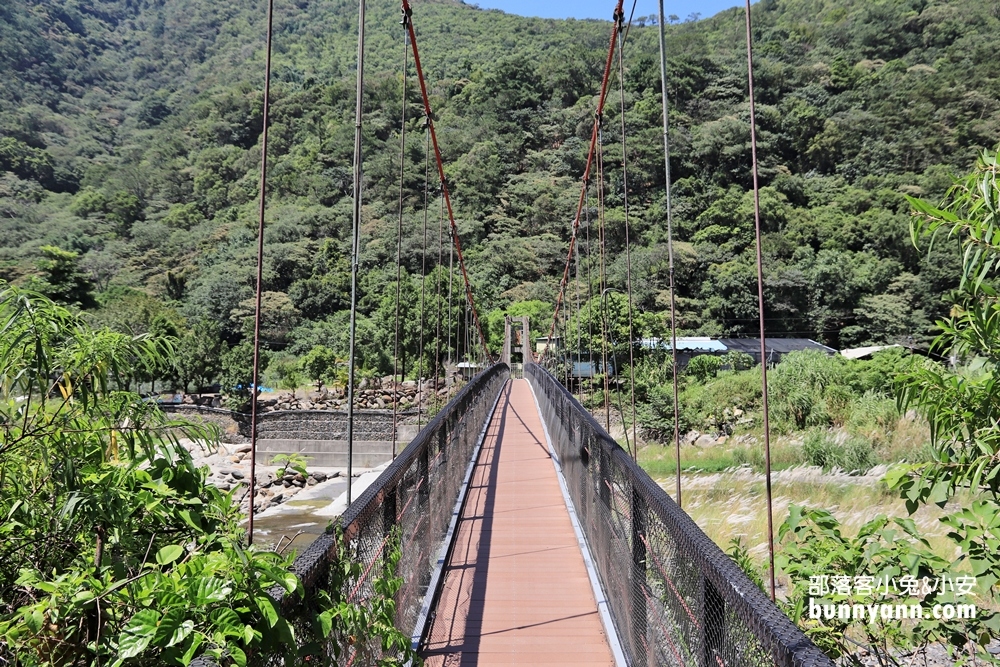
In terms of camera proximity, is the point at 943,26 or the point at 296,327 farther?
the point at 943,26

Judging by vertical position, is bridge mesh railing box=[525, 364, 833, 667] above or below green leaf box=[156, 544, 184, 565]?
below

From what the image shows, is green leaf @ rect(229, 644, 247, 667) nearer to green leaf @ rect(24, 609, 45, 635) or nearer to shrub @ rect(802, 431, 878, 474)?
green leaf @ rect(24, 609, 45, 635)

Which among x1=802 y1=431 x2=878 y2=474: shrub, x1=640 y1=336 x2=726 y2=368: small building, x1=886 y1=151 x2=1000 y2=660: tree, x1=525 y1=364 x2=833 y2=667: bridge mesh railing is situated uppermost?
x1=640 y1=336 x2=726 y2=368: small building

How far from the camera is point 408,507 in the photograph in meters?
2.96

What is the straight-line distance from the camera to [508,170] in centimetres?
6172

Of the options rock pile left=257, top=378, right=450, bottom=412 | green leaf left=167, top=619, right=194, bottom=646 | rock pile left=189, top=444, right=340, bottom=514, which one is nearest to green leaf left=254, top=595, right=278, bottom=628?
green leaf left=167, top=619, right=194, bottom=646

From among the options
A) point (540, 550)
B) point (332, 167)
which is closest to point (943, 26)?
point (332, 167)

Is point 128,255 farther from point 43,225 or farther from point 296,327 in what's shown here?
point 296,327

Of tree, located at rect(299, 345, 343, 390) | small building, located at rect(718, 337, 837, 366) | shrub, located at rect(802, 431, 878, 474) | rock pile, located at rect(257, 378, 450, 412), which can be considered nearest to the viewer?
shrub, located at rect(802, 431, 878, 474)

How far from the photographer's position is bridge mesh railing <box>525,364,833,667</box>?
1249mm

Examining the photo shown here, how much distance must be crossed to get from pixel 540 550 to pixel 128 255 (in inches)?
2310

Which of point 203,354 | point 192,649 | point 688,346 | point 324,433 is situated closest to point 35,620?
point 192,649

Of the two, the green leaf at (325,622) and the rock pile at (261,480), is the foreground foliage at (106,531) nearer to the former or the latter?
the green leaf at (325,622)

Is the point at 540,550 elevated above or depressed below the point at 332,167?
below
